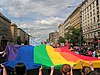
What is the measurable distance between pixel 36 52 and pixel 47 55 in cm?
43

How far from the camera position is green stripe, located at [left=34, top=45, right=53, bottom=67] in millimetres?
8664

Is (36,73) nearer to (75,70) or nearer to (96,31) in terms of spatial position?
(75,70)

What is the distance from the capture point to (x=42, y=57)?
30.3 ft

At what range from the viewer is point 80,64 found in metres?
8.36

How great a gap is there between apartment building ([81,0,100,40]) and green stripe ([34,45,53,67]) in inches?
2796

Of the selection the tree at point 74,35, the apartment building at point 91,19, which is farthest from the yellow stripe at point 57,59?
the tree at point 74,35

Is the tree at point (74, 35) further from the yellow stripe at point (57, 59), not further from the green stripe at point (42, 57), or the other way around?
the yellow stripe at point (57, 59)

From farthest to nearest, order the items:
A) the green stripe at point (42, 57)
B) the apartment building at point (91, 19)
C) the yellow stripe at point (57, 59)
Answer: the apartment building at point (91, 19) → the yellow stripe at point (57, 59) → the green stripe at point (42, 57)

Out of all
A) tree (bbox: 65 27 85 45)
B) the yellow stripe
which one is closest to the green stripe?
the yellow stripe

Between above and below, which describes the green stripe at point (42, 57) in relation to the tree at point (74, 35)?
below

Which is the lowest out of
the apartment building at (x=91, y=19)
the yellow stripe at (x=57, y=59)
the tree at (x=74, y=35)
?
the yellow stripe at (x=57, y=59)

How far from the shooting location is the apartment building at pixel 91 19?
8247 centimetres

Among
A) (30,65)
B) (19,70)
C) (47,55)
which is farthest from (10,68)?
(19,70)

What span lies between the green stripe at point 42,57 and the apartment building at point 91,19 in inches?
2796
